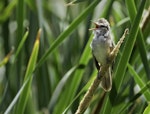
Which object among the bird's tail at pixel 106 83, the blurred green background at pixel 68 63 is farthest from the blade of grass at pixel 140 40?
the bird's tail at pixel 106 83

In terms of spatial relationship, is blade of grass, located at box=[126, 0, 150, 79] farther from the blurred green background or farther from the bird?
the bird

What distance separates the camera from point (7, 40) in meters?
2.20

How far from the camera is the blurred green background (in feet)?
4.69

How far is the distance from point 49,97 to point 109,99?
0.63 metres

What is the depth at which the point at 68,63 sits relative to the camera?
2.11 meters

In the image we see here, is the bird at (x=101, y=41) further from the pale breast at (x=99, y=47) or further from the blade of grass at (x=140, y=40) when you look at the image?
the blade of grass at (x=140, y=40)

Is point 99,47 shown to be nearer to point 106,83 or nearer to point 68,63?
point 106,83

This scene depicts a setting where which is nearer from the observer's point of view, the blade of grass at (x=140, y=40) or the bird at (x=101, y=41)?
the blade of grass at (x=140, y=40)

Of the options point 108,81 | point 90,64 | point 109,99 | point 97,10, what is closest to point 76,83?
point 108,81

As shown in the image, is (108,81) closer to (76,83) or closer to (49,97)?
(76,83)

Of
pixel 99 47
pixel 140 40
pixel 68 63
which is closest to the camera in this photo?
pixel 140 40

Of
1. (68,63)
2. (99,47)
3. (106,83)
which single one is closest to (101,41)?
(99,47)

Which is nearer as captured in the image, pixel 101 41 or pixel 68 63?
pixel 101 41

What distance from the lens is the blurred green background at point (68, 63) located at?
4.69 feet
